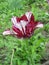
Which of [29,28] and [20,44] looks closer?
[29,28]

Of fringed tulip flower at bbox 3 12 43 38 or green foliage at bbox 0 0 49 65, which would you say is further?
green foliage at bbox 0 0 49 65

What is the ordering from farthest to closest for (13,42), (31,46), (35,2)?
(35,2), (13,42), (31,46)

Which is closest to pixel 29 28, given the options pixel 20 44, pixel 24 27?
pixel 24 27

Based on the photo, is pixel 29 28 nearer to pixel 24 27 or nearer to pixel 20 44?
pixel 24 27

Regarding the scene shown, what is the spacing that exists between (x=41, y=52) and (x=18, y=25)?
1.01 m

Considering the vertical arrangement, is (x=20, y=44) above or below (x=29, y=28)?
below

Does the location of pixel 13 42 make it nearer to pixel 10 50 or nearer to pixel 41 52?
pixel 10 50

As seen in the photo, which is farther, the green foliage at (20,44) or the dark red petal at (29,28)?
the green foliage at (20,44)

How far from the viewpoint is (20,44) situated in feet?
9.75

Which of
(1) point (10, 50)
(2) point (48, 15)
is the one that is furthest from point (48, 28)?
(1) point (10, 50)

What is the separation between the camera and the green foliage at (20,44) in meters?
2.75

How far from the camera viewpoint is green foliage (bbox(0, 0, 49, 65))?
275 cm

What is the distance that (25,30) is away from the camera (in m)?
2.00

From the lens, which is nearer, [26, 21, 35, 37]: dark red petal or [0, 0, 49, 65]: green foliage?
[26, 21, 35, 37]: dark red petal
